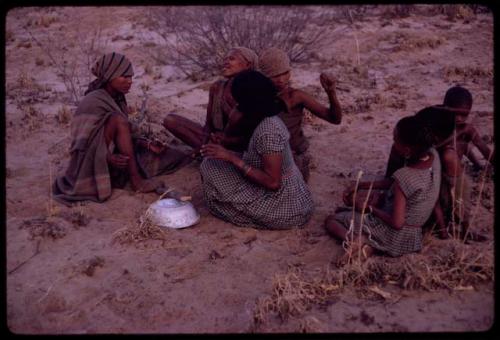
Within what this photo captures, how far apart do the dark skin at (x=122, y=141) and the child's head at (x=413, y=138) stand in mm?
2067

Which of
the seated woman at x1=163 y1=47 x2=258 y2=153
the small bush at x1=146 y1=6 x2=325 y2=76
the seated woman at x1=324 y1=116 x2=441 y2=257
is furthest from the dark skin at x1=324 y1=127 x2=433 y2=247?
the small bush at x1=146 y1=6 x2=325 y2=76

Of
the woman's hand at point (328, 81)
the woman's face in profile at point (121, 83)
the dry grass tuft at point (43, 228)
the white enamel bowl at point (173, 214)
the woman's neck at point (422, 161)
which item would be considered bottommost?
the dry grass tuft at point (43, 228)

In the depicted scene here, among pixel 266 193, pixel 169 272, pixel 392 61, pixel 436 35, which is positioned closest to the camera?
pixel 169 272

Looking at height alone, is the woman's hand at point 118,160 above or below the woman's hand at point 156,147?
below

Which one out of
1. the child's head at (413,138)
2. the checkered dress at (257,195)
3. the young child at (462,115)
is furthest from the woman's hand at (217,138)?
the young child at (462,115)

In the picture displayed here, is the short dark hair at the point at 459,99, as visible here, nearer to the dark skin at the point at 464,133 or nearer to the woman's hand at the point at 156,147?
the dark skin at the point at 464,133

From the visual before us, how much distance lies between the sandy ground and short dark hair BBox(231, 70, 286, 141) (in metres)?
0.86

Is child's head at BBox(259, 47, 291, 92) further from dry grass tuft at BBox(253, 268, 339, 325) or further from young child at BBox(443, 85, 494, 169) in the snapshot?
dry grass tuft at BBox(253, 268, 339, 325)

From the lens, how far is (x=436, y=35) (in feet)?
26.3

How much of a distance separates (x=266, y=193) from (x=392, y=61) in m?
4.52

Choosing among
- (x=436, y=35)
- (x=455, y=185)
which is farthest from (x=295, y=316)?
(x=436, y=35)

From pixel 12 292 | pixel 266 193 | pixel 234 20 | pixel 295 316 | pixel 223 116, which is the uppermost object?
pixel 234 20

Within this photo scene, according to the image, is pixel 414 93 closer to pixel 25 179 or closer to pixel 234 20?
pixel 234 20

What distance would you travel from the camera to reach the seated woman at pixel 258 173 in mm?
3240
